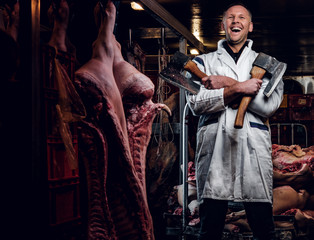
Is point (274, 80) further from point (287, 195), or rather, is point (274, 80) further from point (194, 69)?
point (287, 195)

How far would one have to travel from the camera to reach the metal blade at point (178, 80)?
368 centimetres

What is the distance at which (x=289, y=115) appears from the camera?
1454 cm

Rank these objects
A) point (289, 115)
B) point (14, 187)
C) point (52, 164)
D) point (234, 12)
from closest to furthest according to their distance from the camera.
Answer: point (14, 187) < point (52, 164) < point (234, 12) < point (289, 115)

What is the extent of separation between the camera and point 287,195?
582 centimetres

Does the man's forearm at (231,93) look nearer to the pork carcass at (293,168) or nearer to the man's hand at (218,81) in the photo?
the man's hand at (218,81)

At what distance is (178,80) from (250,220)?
52.2 inches

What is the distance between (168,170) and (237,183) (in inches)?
91.8

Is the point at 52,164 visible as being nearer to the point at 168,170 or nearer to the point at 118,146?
the point at 118,146

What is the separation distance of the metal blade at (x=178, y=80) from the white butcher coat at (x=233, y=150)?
2.7 inches

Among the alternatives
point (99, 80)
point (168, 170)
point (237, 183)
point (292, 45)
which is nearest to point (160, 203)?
point (168, 170)

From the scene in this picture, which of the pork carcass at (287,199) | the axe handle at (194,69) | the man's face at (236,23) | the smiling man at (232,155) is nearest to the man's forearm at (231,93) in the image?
the smiling man at (232,155)

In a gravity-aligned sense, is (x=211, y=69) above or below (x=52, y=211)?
above

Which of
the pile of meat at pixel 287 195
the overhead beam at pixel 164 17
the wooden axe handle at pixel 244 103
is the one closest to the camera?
the wooden axe handle at pixel 244 103

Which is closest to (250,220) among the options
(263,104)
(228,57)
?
(263,104)
